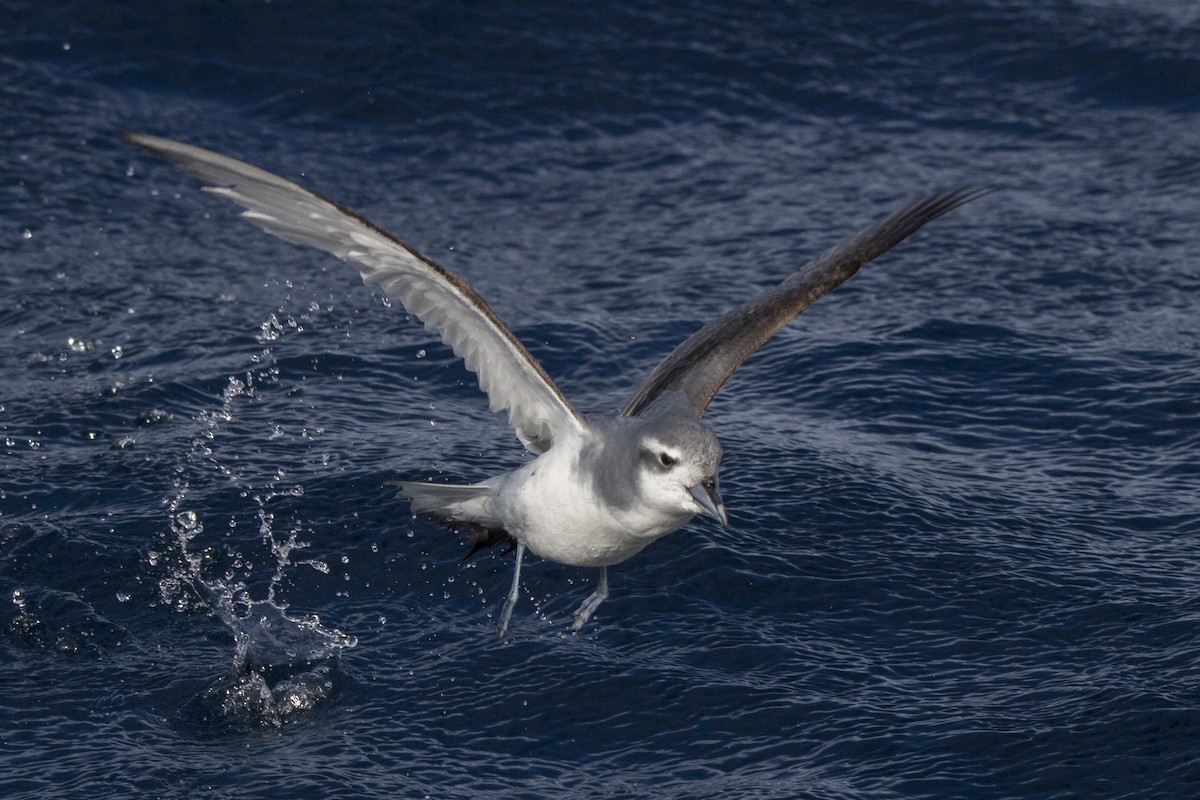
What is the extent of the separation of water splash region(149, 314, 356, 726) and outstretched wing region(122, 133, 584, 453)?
6.79ft

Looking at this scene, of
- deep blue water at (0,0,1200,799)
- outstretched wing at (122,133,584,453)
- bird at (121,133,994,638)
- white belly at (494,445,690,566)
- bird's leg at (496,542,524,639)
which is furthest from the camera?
bird's leg at (496,542,524,639)

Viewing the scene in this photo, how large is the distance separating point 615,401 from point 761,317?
3.18 m

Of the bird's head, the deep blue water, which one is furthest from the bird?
the deep blue water

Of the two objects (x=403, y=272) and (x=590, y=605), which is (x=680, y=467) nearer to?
(x=403, y=272)

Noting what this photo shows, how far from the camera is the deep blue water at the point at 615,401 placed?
8.96 m

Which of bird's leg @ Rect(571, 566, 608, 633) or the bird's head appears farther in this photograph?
bird's leg @ Rect(571, 566, 608, 633)

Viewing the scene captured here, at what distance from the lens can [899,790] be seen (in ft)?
27.6

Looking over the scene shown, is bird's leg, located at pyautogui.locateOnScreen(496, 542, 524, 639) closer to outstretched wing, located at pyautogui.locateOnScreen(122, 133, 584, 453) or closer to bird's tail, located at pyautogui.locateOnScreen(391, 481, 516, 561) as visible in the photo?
bird's tail, located at pyautogui.locateOnScreen(391, 481, 516, 561)

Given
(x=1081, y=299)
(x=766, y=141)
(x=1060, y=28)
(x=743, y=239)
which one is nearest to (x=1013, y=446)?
(x=1081, y=299)

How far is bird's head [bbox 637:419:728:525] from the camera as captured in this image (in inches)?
294

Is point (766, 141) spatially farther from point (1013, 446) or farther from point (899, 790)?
point (899, 790)

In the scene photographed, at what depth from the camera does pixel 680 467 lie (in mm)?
7477

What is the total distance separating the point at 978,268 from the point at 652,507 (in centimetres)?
777

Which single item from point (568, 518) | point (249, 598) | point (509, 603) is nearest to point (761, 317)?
point (568, 518)
